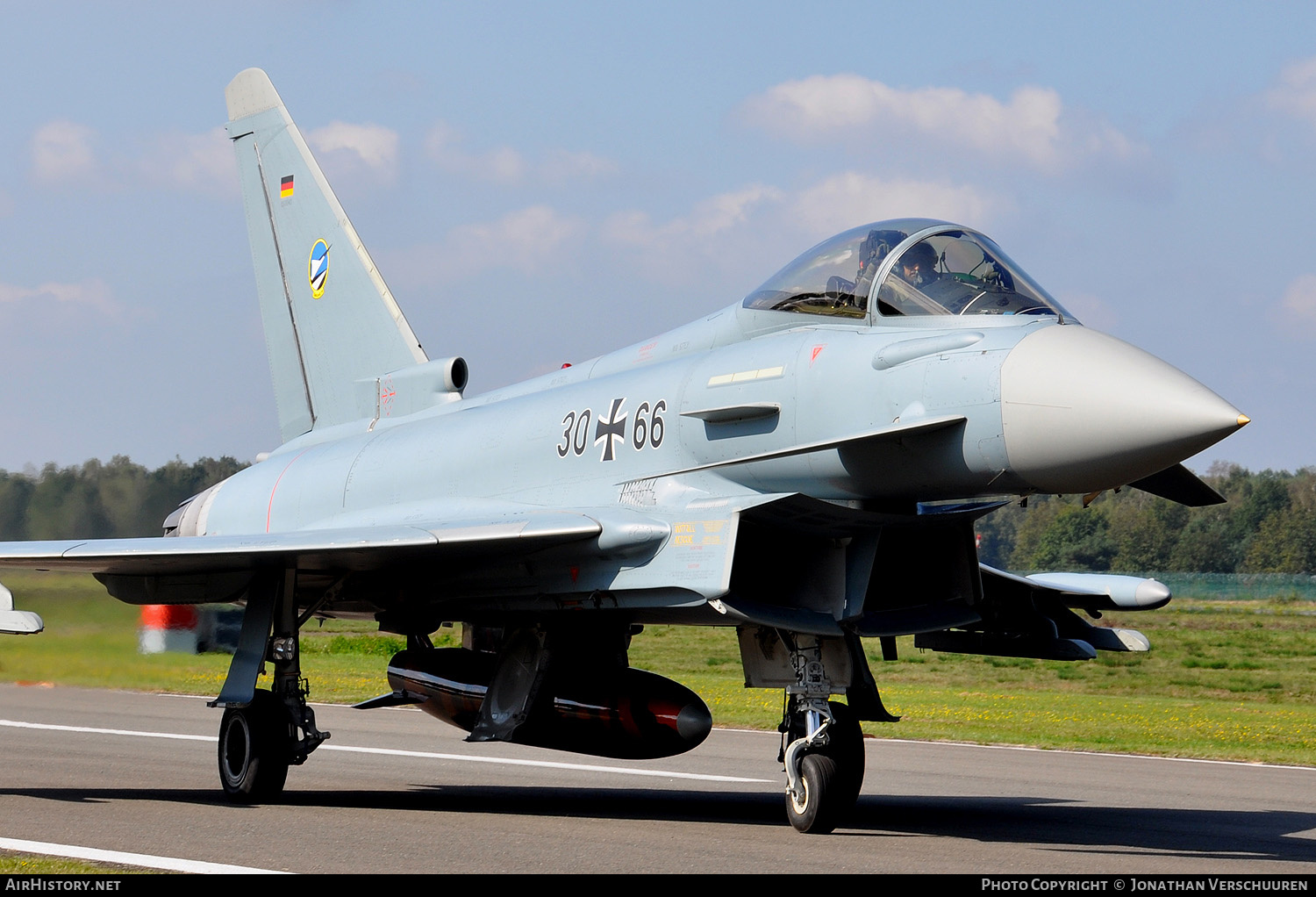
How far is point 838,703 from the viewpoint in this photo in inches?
377

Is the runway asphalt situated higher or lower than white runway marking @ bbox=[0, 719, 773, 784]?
higher

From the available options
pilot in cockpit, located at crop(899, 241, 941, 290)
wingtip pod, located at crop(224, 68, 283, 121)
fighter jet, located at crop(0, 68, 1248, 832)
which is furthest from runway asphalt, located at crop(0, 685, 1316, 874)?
wingtip pod, located at crop(224, 68, 283, 121)

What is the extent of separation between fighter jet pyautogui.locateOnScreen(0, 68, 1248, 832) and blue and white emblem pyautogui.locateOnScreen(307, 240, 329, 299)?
198 centimetres

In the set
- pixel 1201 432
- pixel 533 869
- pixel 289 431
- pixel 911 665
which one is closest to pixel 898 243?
pixel 1201 432

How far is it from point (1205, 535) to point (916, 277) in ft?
242

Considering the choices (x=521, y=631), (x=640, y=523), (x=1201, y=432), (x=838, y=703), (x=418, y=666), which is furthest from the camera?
(x=418, y=666)

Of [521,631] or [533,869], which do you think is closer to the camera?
[533,869]

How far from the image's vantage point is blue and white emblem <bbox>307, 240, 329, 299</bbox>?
14.1 m

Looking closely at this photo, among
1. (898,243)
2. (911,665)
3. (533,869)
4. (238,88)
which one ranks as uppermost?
(238,88)

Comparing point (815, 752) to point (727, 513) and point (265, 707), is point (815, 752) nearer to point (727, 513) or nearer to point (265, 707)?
point (727, 513)

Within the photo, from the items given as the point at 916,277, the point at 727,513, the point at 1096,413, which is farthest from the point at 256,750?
the point at 1096,413

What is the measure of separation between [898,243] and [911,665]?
863 inches

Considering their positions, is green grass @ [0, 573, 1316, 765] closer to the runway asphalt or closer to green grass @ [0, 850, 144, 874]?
the runway asphalt
